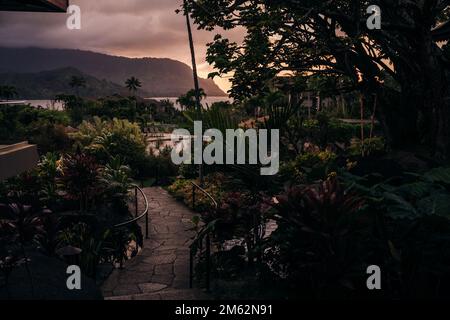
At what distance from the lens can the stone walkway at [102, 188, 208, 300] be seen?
18.8ft

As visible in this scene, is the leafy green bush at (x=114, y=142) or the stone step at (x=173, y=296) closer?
the stone step at (x=173, y=296)

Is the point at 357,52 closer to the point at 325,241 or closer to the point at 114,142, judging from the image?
the point at 325,241

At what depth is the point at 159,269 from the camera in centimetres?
740

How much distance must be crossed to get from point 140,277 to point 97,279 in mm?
680

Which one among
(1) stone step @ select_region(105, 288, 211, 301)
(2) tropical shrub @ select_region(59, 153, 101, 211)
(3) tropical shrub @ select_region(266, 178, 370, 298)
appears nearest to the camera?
(3) tropical shrub @ select_region(266, 178, 370, 298)

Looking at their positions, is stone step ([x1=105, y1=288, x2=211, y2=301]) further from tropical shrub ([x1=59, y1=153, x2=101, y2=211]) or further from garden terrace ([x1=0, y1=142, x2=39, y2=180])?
tropical shrub ([x1=59, y1=153, x2=101, y2=211])

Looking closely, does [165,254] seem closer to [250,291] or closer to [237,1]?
[250,291]

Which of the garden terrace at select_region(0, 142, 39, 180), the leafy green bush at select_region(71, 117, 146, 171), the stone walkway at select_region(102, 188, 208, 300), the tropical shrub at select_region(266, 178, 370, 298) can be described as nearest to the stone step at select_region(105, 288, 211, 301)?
the stone walkway at select_region(102, 188, 208, 300)

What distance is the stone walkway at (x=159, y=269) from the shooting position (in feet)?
18.8

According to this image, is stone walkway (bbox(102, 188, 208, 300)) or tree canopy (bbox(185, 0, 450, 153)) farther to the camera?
tree canopy (bbox(185, 0, 450, 153))

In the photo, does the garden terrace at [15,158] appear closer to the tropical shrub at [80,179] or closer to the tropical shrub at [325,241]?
the tropical shrub at [80,179]

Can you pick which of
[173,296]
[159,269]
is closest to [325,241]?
[173,296]

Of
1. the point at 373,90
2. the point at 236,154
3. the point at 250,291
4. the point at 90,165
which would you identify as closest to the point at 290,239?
the point at 250,291

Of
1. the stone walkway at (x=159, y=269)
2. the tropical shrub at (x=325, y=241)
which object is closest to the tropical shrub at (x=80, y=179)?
the stone walkway at (x=159, y=269)
